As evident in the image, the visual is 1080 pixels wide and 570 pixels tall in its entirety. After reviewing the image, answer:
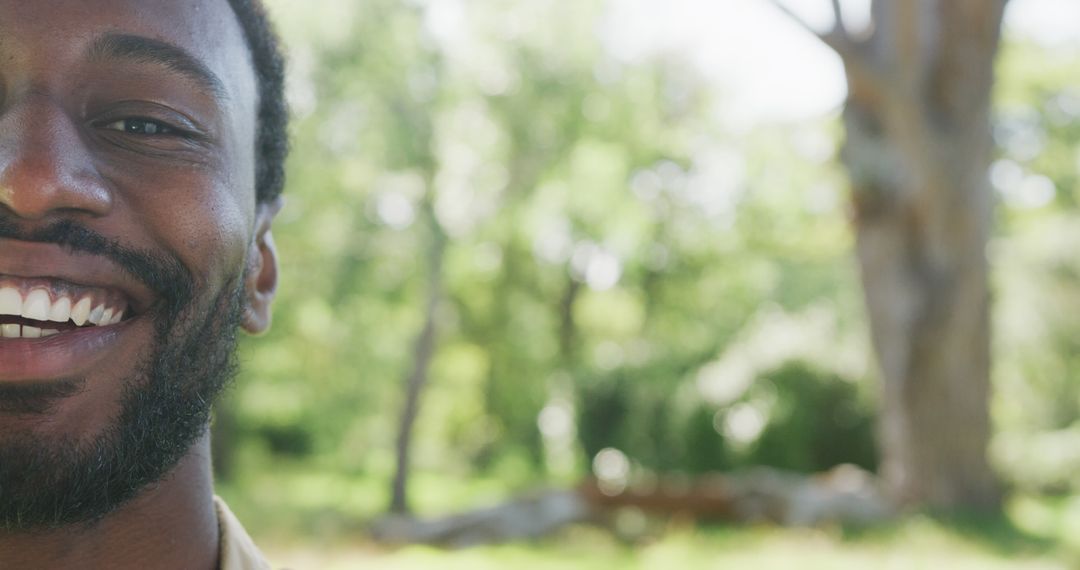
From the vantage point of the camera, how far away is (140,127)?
1.46 m

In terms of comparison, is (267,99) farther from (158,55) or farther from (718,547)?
(718,547)

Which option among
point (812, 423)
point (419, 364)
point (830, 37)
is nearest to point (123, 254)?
point (830, 37)

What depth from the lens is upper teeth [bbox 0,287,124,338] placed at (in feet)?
4.17

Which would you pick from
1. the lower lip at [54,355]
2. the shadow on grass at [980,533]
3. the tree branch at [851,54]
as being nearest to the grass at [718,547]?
the shadow on grass at [980,533]

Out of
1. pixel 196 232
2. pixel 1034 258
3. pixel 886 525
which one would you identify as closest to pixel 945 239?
pixel 886 525

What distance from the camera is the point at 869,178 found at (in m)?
9.58

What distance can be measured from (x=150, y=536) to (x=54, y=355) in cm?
36

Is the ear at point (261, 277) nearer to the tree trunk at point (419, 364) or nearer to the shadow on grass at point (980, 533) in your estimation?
the shadow on grass at point (980, 533)

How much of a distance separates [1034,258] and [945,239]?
24.3 ft

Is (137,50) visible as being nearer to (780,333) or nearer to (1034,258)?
(780,333)

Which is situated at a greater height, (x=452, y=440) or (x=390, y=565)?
(x=390, y=565)

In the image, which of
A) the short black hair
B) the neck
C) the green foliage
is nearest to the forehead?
the short black hair

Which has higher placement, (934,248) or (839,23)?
(839,23)

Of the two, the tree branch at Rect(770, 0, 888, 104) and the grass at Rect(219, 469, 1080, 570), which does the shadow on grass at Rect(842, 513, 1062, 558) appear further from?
the tree branch at Rect(770, 0, 888, 104)
